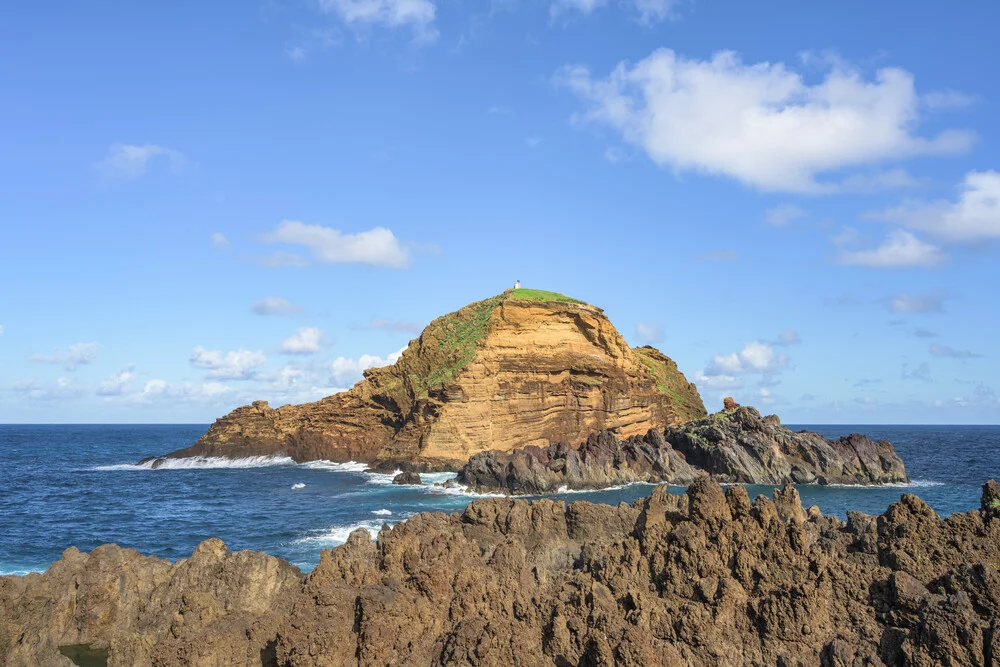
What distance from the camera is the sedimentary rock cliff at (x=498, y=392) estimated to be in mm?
63938

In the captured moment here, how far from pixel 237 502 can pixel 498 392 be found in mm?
24257

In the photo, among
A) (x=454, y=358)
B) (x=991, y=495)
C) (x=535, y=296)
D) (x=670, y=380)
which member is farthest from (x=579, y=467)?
(x=991, y=495)

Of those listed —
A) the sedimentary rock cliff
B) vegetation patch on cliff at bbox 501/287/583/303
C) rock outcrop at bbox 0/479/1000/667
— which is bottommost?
rock outcrop at bbox 0/479/1000/667

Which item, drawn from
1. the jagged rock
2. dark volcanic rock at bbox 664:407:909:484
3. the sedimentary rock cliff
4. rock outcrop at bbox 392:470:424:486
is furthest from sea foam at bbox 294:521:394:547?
dark volcanic rock at bbox 664:407:909:484

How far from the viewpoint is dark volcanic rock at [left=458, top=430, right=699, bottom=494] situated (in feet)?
168

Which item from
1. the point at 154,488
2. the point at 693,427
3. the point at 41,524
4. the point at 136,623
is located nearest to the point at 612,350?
the point at 693,427

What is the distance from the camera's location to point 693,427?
63594 millimetres

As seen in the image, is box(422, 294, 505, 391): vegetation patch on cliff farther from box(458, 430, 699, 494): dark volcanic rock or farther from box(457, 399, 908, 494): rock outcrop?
box(458, 430, 699, 494): dark volcanic rock

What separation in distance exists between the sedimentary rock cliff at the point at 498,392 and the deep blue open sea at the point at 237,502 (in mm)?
4601

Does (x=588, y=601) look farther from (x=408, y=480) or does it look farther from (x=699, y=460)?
(x=699, y=460)

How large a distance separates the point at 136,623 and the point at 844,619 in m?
13.1

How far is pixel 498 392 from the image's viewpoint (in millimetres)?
64938

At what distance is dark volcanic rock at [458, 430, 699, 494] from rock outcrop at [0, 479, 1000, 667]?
115 feet

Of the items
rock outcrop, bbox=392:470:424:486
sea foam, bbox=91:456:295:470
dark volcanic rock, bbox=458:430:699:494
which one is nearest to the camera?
dark volcanic rock, bbox=458:430:699:494
